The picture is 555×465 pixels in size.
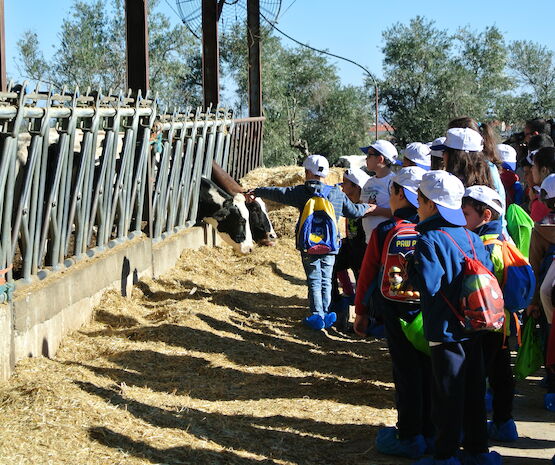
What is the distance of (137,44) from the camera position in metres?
10.9

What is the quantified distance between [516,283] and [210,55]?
1181 centimetres

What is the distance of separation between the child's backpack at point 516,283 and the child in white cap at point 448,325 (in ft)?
0.59

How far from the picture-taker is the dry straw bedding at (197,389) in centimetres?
504

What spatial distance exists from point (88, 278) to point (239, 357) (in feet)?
5.19

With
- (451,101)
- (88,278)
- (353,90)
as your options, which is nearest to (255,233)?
(88,278)

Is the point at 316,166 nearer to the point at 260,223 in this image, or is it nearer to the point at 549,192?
the point at 549,192

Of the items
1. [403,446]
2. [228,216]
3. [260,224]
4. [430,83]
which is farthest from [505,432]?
[430,83]

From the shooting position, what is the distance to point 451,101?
30.7 metres

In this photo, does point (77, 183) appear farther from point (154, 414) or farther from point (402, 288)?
point (402, 288)

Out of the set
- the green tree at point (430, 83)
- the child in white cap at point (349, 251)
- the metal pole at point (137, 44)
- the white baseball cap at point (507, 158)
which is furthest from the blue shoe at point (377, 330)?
the green tree at point (430, 83)

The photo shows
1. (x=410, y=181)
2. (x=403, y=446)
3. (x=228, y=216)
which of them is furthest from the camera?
(x=228, y=216)

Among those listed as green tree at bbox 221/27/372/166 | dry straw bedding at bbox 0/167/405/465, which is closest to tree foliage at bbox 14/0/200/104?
green tree at bbox 221/27/372/166

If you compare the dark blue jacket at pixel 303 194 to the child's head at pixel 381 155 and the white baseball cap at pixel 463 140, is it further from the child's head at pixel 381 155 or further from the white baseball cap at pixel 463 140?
the white baseball cap at pixel 463 140

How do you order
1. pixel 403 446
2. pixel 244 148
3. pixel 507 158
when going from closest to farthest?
pixel 403 446 < pixel 507 158 < pixel 244 148
